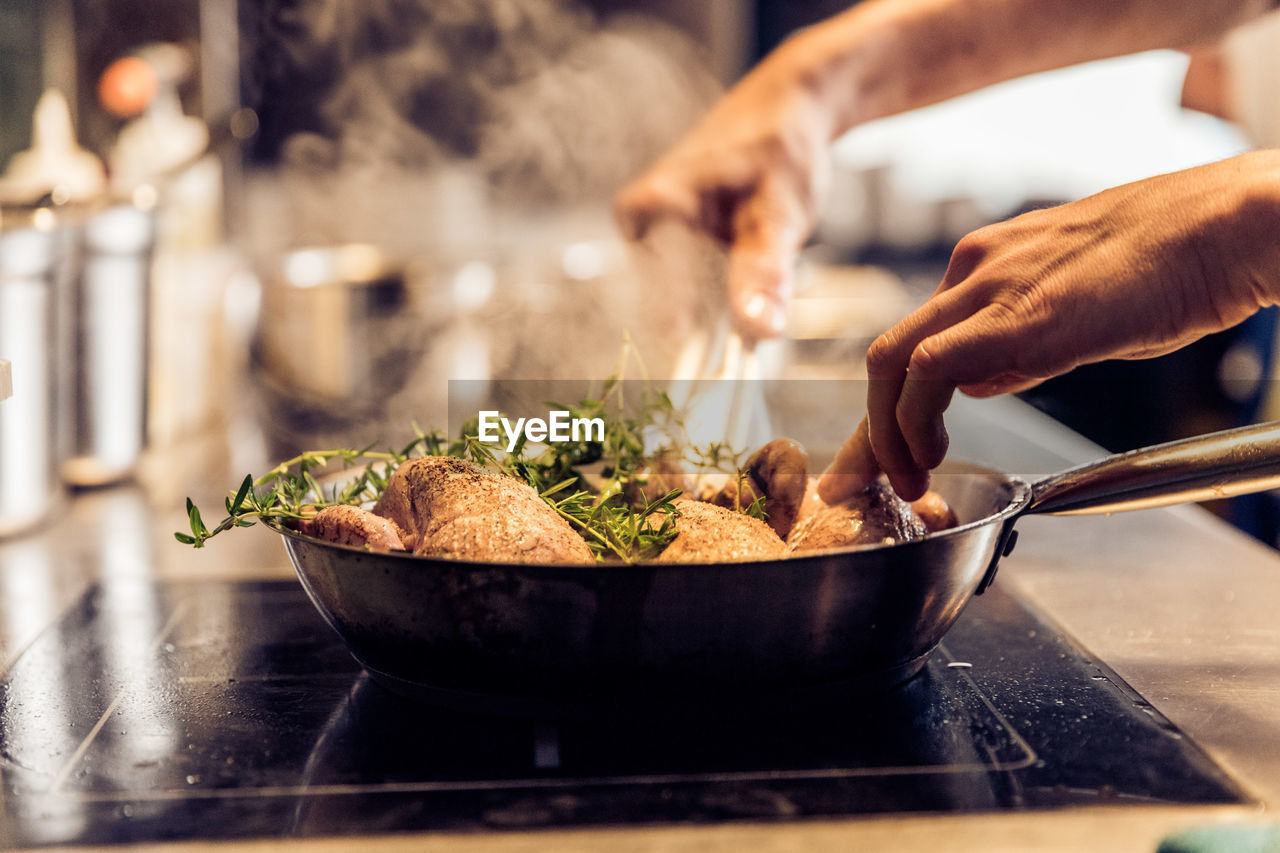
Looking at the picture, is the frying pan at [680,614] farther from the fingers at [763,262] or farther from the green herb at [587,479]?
the fingers at [763,262]

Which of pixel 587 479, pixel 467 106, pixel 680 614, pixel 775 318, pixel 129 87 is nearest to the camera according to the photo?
pixel 680 614

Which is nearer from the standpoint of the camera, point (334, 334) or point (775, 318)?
point (775, 318)

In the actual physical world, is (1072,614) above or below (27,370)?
below

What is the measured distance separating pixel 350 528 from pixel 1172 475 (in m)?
0.61

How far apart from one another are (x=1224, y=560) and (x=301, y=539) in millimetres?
1062

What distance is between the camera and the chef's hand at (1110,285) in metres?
0.74

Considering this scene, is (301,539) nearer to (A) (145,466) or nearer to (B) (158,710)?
(B) (158,710)

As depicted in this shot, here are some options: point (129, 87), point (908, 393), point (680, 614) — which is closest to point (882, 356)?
point (908, 393)

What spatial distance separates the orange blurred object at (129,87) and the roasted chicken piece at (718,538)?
1.85 metres

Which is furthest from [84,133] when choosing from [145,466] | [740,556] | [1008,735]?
[1008,735]

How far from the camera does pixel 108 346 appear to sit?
62.7 inches

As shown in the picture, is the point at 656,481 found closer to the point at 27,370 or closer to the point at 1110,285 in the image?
the point at 1110,285

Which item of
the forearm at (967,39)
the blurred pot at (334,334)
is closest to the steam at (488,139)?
the blurred pot at (334,334)

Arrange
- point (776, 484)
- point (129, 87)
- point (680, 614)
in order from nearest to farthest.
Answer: point (680, 614)
point (776, 484)
point (129, 87)
